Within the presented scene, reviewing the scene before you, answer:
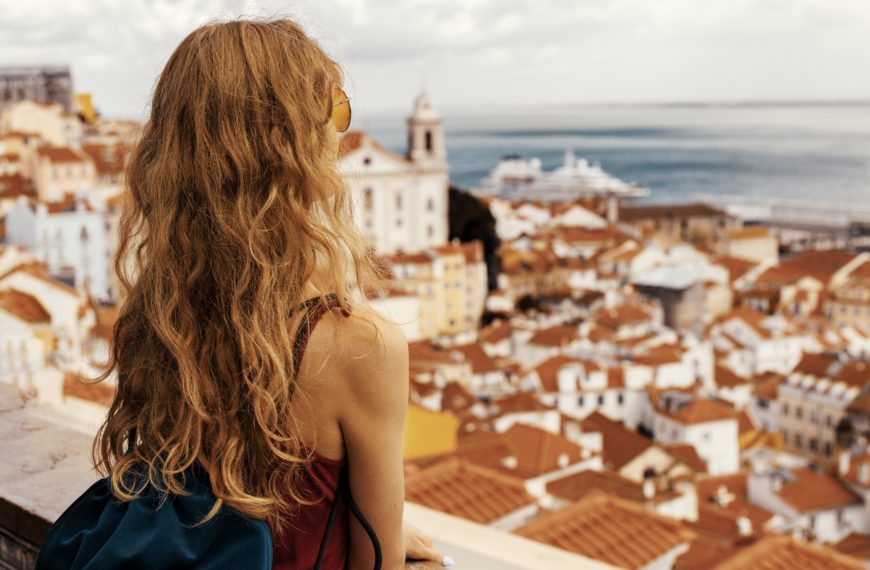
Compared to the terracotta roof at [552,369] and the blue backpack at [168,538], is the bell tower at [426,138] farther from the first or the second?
→ the blue backpack at [168,538]

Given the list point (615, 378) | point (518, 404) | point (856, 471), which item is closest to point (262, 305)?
point (518, 404)

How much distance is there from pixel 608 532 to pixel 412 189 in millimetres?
21278

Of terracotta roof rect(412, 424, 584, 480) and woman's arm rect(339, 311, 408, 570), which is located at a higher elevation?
woman's arm rect(339, 311, 408, 570)

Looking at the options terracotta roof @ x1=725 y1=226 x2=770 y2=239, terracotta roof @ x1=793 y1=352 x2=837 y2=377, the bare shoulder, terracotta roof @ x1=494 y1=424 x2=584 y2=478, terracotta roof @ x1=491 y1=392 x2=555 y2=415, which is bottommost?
terracotta roof @ x1=725 y1=226 x2=770 y2=239

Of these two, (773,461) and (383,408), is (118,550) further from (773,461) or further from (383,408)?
(773,461)

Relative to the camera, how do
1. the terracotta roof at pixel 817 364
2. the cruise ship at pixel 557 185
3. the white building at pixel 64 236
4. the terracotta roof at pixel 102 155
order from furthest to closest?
the cruise ship at pixel 557 185, the terracotta roof at pixel 102 155, the terracotta roof at pixel 817 364, the white building at pixel 64 236

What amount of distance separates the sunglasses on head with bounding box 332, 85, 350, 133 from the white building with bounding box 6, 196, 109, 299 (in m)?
14.0

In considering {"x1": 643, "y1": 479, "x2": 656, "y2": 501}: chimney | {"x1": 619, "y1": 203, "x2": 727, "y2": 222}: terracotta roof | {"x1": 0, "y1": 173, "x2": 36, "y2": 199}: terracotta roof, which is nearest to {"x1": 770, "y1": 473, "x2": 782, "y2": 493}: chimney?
{"x1": 643, "y1": 479, "x2": 656, "y2": 501}: chimney

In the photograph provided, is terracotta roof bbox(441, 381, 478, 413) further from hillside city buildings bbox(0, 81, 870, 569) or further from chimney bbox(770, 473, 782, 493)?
chimney bbox(770, 473, 782, 493)

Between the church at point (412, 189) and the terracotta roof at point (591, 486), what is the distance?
625 inches

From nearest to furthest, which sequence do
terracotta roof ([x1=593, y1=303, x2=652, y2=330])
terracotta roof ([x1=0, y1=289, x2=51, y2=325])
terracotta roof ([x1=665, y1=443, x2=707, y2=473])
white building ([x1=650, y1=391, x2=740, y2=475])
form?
terracotta roof ([x1=0, y1=289, x2=51, y2=325]) → terracotta roof ([x1=665, y1=443, x2=707, y2=473]) → white building ([x1=650, y1=391, x2=740, y2=475]) → terracotta roof ([x1=593, y1=303, x2=652, y2=330])

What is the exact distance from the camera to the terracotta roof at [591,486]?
24.5 ft

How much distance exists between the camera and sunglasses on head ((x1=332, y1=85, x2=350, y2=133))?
0.81 meters

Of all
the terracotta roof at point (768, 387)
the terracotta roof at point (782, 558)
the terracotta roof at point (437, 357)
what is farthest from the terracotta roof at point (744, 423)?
the terracotta roof at point (782, 558)
